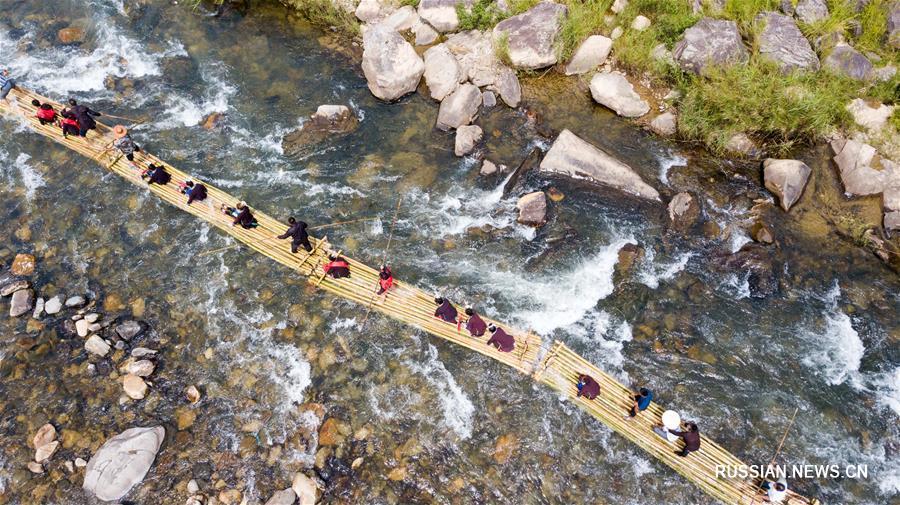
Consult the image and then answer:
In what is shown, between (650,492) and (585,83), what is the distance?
12.9 metres

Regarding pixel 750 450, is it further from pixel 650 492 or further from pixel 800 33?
pixel 800 33

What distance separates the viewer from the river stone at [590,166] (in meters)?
15.4

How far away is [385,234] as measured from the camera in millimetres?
15062

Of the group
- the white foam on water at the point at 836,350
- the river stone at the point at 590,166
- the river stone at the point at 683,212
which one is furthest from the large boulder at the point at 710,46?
the white foam on water at the point at 836,350

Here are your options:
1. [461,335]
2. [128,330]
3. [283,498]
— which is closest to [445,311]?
[461,335]

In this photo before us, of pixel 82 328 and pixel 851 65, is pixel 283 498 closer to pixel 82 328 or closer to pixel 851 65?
pixel 82 328

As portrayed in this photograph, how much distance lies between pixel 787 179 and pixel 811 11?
6481 millimetres

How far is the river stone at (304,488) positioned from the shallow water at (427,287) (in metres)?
0.30

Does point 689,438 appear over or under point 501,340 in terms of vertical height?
under

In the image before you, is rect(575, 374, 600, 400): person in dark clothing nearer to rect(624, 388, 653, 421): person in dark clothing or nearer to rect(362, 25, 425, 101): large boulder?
rect(624, 388, 653, 421): person in dark clothing

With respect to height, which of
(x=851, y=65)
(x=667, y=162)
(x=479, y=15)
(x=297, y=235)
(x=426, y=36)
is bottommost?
(x=297, y=235)

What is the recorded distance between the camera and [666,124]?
16.6 m

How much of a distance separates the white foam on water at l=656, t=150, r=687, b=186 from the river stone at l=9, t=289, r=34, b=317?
18.2m

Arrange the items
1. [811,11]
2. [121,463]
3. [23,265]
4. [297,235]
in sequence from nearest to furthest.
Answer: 1. [121,463]
2. [297,235]
3. [23,265]
4. [811,11]
